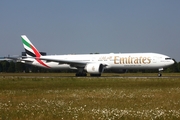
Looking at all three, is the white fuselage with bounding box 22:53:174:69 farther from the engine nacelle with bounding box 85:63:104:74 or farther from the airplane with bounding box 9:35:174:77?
the engine nacelle with bounding box 85:63:104:74

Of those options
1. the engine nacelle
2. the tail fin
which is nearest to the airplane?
the engine nacelle

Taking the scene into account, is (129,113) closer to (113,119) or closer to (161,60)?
(113,119)

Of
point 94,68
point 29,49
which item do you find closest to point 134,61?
point 94,68

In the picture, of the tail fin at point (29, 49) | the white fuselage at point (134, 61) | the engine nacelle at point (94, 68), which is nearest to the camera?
the white fuselage at point (134, 61)

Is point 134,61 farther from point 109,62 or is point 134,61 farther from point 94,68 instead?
point 94,68

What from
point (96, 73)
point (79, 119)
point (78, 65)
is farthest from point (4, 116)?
point (78, 65)

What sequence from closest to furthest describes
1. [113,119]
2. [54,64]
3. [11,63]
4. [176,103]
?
[113,119] → [176,103] → [54,64] → [11,63]

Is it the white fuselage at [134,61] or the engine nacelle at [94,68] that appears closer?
the white fuselage at [134,61]

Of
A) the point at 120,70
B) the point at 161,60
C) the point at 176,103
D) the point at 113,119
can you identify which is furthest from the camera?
the point at 120,70

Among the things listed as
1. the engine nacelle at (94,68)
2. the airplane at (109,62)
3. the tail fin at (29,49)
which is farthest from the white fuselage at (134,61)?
the tail fin at (29,49)

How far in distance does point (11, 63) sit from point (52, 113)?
399ft

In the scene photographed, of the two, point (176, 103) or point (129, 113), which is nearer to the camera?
point (129, 113)

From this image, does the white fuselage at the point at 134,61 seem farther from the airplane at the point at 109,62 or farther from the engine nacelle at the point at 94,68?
the engine nacelle at the point at 94,68

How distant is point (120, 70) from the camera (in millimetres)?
57625
